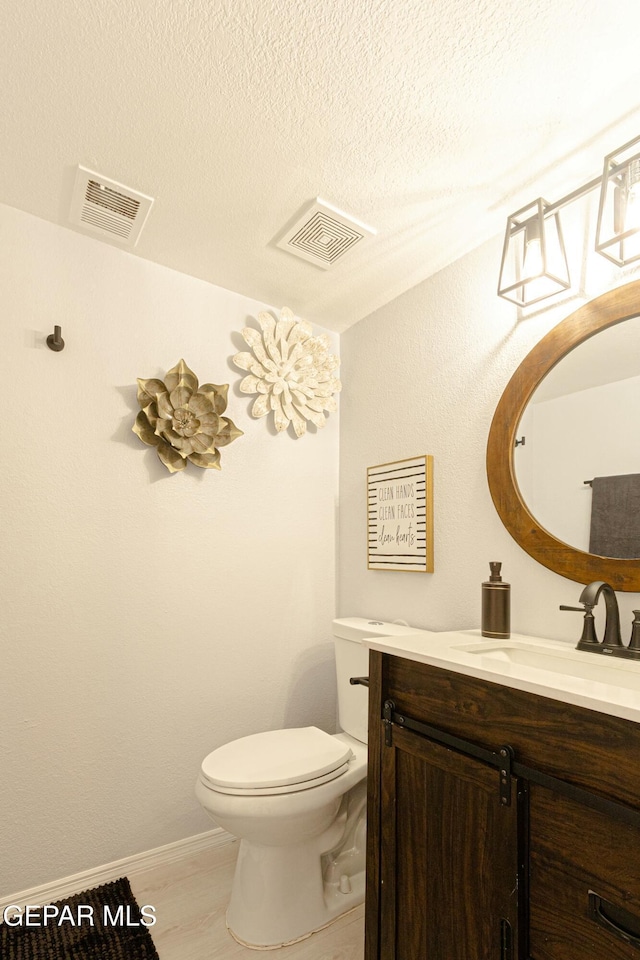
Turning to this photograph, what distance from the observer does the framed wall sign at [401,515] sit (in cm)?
192

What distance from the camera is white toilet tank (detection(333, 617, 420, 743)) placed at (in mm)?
1834

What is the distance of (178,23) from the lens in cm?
111

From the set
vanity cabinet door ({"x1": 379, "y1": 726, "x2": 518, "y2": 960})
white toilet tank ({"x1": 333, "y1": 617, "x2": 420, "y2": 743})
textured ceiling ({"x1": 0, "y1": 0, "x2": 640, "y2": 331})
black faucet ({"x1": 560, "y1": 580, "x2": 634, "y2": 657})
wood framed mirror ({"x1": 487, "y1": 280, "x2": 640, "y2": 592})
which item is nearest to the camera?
vanity cabinet door ({"x1": 379, "y1": 726, "x2": 518, "y2": 960})

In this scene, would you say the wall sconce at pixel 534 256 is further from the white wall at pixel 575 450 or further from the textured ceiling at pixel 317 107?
the white wall at pixel 575 450

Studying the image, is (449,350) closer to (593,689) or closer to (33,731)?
(593,689)

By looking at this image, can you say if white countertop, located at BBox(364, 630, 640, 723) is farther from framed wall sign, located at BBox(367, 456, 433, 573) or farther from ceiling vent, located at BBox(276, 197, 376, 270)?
ceiling vent, located at BBox(276, 197, 376, 270)

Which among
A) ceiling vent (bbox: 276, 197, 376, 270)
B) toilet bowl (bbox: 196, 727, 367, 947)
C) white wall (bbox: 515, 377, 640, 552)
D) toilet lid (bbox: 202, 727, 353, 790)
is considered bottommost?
toilet bowl (bbox: 196, 727, 367, 947)

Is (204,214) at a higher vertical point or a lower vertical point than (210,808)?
higher

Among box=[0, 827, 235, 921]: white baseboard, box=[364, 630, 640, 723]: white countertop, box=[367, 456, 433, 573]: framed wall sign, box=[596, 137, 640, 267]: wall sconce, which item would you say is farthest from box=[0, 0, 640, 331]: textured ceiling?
box=[0, 827, 235, 921]: white baseboard

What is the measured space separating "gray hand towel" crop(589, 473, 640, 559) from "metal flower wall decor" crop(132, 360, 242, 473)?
4.31ft

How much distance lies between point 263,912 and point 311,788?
402mm

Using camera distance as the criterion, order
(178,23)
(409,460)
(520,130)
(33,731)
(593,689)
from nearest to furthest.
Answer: (593,689) → (178,23) → (520,130) → (33,731) → (409,460)

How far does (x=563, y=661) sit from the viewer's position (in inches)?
50.9

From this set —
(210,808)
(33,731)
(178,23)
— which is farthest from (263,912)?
(178,23)
